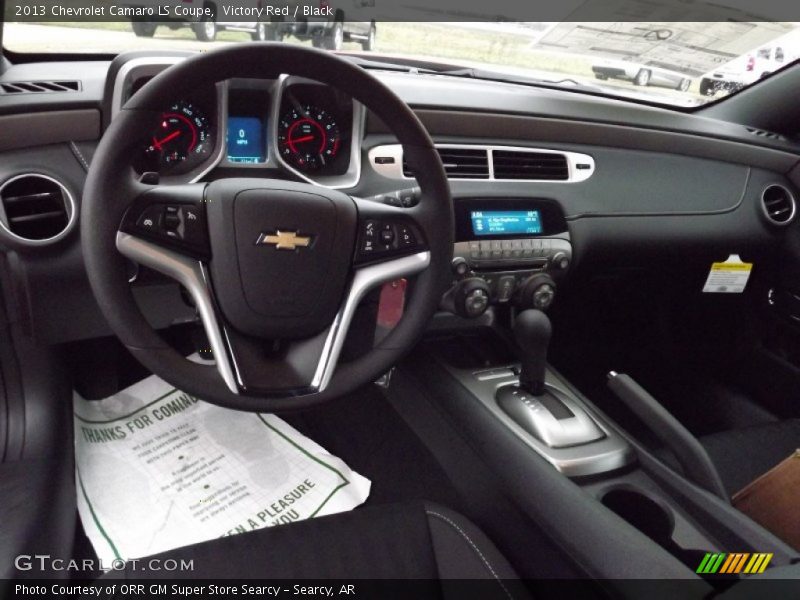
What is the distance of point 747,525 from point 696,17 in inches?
48.9

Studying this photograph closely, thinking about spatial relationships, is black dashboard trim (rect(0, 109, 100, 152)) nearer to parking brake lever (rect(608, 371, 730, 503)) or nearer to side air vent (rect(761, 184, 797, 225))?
parking brake lever (rect(608, 371, 730, 503))

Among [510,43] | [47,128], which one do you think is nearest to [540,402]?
[510,43]

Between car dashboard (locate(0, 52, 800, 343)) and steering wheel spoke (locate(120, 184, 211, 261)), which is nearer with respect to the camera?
steering wheel spoke (locate(120, 184, 211, 261))

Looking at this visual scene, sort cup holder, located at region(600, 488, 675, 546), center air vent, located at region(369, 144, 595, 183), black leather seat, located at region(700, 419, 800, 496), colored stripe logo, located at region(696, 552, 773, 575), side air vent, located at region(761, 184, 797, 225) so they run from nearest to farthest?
colored stripe logo, located at region(696, 552, 773, 575), cup holder, located at region(600, 488, 675, 546), center air vent, located at region(369, 144, 595, 183), black leather seat, located at region(700, 419, 800, 496), side air vent, located at region(761, 184, 797, 225)

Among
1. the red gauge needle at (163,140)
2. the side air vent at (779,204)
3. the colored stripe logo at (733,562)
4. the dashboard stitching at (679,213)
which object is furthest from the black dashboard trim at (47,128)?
the side air vent at (779,204)

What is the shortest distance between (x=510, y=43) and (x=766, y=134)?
0.81 m

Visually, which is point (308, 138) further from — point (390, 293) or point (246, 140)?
point (390, 293)

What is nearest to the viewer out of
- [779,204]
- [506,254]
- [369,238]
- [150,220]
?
[150,220]

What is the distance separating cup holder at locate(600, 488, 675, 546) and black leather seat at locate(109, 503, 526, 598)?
23 centimetres

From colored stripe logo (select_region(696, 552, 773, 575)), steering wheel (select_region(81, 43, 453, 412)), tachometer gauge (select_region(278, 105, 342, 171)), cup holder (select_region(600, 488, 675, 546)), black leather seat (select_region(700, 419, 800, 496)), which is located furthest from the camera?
black leather seat (select_region(700, 419, 800, 496))

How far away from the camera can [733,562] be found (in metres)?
0.97

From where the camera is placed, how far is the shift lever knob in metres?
1.23

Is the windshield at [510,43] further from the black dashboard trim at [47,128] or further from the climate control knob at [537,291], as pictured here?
the climate control knob at [537,291]

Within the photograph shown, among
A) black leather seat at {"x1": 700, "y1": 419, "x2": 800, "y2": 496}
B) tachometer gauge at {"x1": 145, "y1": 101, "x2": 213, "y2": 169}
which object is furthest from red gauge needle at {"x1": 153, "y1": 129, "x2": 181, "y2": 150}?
black leather seat at {"x1": 700, "y1": 419, "x2": 800, "y2": 496}
